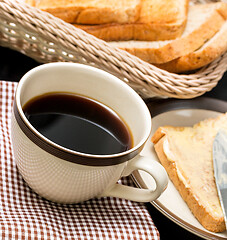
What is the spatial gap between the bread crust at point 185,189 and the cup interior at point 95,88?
16 centimetres

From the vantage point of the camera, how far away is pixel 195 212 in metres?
0.84

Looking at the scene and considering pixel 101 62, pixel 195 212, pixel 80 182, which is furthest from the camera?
Result: pixel 101 62

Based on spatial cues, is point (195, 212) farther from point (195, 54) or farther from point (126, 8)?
point (126, 8)

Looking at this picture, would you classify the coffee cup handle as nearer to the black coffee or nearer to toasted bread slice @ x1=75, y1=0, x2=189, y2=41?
the black coffee

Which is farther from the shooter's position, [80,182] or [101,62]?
[101,62]

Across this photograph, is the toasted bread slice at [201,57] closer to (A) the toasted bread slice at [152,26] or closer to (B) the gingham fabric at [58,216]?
(A) the toasted bread slice at [152,26]

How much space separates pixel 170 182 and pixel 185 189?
0.16ft

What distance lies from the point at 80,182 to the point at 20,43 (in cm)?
Answer: 52

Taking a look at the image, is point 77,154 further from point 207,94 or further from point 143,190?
point 207,94

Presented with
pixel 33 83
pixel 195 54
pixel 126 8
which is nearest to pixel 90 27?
pixel 126 8

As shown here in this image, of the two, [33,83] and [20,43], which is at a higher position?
[33,83]

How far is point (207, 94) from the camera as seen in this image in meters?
1.29

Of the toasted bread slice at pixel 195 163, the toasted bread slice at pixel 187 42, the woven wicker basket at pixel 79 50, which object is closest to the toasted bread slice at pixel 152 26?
the toasted bread slice at pixel 187 42

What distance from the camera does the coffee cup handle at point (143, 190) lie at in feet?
2.39
